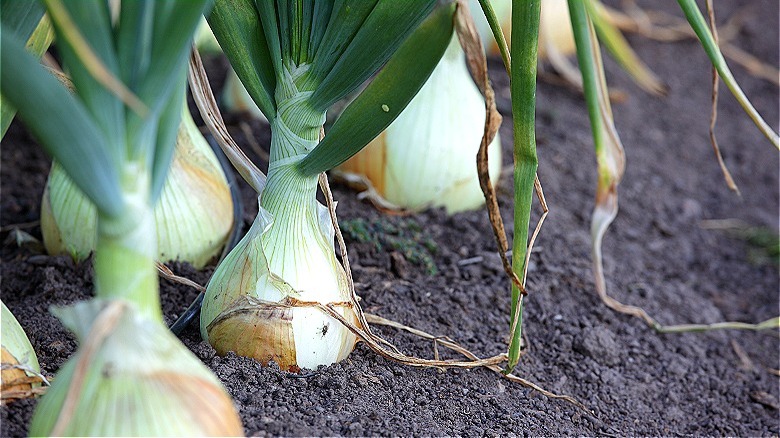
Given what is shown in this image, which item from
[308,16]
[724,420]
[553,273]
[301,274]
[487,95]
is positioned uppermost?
[308,16]

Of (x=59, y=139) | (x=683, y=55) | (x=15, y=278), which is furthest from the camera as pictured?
(x=683, y=55)

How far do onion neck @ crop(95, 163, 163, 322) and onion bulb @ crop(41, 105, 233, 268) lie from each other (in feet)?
1.43

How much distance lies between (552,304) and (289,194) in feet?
1.82

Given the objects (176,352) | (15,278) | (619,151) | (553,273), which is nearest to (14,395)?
(176,352)

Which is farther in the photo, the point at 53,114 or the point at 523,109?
the point at 523,109

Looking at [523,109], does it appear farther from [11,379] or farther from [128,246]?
[11,379]

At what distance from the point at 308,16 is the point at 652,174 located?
125 cm

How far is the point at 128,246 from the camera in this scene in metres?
0.64

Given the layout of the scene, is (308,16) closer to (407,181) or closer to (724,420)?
(407,181)

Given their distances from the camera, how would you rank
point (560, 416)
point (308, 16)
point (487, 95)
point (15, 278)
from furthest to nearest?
point (15, 278), point (560, 416), point (308, 16), point (487, 95)

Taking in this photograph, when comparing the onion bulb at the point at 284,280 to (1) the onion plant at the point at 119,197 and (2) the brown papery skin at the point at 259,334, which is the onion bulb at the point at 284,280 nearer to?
(2) the brown papery skin at the point at 259,334

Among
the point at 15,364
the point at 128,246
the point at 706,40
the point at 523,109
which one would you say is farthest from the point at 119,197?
the point at 706,40

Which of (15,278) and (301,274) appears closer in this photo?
(301,274)

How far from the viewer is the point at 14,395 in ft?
2.50
